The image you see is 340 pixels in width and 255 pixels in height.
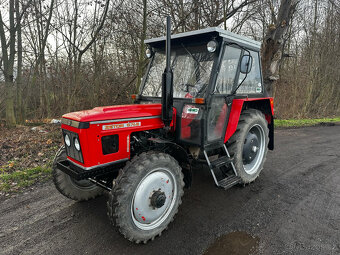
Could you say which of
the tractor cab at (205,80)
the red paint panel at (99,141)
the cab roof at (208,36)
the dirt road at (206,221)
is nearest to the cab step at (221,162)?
the tractor cab at (205,80)

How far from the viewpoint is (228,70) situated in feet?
10.2

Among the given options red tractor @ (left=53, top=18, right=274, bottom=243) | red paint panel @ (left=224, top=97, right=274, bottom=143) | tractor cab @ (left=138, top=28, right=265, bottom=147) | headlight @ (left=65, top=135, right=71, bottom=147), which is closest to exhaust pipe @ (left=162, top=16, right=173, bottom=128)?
red tractor @ (left=53, top=18, right=274, bottom=243)

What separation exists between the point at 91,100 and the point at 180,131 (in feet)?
22.0

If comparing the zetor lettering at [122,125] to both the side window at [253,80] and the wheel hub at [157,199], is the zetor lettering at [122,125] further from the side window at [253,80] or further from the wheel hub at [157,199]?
the side window at [253,80]

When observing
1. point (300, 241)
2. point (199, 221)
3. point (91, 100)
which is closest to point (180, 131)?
point (199, 221)

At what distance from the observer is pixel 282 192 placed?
3.40m

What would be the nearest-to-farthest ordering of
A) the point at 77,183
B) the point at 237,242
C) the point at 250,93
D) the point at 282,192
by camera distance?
the point at 237,242 < the point at 77,183 < the point at 282,192 < the point at 250,93

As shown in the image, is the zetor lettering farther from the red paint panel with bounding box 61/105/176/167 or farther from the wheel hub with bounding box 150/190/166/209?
the wheel hub with bounding box 150/190/166/209

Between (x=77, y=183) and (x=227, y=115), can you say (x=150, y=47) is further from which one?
(x=77, y=183)

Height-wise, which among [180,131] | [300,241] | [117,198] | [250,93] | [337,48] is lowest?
[300,241]

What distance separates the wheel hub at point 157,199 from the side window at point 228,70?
4.89ft

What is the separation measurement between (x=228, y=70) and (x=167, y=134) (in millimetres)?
1224

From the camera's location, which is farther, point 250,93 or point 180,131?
point 250,93

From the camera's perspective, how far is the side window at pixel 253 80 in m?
3.50
